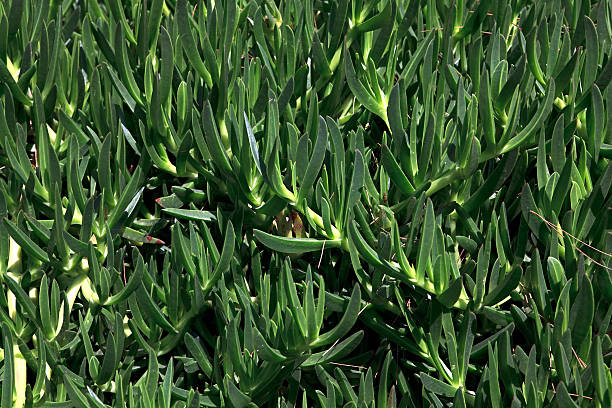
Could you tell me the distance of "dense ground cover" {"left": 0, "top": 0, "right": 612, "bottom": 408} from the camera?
900mm

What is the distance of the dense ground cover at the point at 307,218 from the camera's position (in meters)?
0.90

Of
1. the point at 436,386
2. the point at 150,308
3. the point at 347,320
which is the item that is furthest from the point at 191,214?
the point at 436,386

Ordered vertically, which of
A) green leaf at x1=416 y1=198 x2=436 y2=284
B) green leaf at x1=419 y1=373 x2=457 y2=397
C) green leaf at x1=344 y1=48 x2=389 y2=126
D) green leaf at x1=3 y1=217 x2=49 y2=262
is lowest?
green leaf at x1=419 y1=373 x2=457 y2=397

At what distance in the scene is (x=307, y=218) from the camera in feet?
3.15

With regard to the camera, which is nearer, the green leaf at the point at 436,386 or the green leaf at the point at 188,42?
the green leaf at the point at 436,386

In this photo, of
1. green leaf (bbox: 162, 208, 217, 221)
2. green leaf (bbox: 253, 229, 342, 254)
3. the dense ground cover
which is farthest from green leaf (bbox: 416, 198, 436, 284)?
green leaf (bbox: 162, 208, 217, 221)

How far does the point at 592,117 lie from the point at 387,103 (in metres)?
0.26

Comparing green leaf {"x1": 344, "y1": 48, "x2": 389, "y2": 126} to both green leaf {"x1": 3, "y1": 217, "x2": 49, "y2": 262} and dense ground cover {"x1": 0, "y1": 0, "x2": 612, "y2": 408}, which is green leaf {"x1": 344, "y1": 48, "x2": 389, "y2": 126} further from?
green leaf {"x1": 3, "y1": 217, "x2": 49, "y2": 262}

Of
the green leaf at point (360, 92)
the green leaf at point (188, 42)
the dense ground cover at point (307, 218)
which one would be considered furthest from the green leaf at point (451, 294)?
the green leaf at point (188, 42)

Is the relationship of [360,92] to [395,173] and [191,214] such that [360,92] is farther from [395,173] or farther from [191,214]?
[191,214]

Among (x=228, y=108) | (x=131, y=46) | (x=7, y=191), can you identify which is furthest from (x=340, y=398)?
(x=131, y=46)

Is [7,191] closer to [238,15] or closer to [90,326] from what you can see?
[90,326]

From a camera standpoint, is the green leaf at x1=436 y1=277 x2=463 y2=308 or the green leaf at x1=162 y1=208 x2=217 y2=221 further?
the green leaf at x1=162 y1=208 x2=217 y2=221

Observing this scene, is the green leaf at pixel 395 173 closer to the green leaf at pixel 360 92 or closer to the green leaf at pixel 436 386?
the green leaf at pixel 360 92
